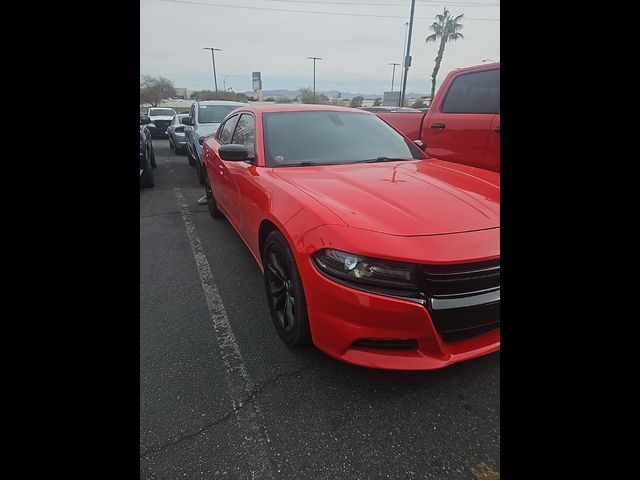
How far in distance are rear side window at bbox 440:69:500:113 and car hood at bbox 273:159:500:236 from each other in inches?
57.8

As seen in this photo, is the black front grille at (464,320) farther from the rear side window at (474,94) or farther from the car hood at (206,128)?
the car hood at (206,128)

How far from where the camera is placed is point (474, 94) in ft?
13.0

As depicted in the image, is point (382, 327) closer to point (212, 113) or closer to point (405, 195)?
point (405, 195)

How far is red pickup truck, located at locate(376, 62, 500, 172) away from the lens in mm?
3682

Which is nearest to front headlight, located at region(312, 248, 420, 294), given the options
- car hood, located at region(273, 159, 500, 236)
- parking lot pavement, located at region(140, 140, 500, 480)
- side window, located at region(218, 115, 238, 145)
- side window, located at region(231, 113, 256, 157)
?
car hood, located at region(273, 159, 500, 236)

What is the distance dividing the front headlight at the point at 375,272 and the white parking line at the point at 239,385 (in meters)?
Result: 0.84

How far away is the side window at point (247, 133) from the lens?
10.1 ft

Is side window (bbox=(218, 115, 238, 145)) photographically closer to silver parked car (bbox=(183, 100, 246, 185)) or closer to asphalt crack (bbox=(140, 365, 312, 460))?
silver parked car (bbox=(183, 100, 246, 185))

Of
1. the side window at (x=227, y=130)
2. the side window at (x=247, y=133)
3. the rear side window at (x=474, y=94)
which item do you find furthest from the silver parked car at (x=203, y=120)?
the rear side window at (x=474, y=94)

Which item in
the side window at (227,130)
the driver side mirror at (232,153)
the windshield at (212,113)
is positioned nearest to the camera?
the driver side mirror at (232,153)

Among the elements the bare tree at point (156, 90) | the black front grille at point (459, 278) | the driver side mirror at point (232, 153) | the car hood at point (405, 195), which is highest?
the bare tree at point (156, 90)

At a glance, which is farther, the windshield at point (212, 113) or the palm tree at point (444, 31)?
the palm tree at point (444, 31)

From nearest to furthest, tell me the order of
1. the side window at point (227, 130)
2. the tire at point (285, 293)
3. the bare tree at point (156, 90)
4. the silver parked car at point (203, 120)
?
1. the tire at point (285, 293)
2. the side window at point (227, 130)
3. the silver parked car at point (203, 120)
4. the bare tree at point (156, 90)
